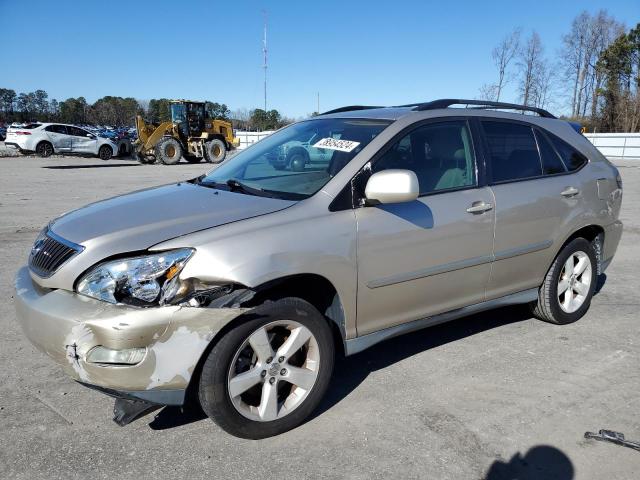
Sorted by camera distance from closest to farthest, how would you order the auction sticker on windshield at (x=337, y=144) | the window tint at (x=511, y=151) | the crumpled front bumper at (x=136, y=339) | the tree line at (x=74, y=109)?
the crumpled front bumper at (x=136, y=339), the auction sticker on windshield at (x=337, y=144), the window tint at (x=511, y=151), the tree line at (x=74, y=109)

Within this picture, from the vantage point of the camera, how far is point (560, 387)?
3498mm

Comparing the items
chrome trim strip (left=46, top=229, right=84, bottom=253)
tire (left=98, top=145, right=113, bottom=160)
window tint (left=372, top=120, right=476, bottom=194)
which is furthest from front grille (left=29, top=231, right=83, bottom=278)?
tire (left=98, top=145, right=113, bottom=160)

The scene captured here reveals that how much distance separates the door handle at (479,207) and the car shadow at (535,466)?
148cm

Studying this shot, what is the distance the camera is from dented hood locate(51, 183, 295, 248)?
2682 mm

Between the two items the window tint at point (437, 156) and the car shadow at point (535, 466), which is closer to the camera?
the car shadow at point (535, 466)

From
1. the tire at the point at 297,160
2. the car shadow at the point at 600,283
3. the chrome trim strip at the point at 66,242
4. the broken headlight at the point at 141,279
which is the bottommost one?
the car shadow at the point at 600,283

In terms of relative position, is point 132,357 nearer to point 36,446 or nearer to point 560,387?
point 36,446

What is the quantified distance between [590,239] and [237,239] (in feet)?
11.2

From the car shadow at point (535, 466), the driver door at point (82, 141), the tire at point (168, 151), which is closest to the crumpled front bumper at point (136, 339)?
the car shadow at point (535, 466)

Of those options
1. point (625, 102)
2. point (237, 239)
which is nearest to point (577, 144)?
point (237, 239)

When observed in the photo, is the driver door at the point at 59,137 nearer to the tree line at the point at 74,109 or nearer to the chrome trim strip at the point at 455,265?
the chrome trim strip at the point at 455,265

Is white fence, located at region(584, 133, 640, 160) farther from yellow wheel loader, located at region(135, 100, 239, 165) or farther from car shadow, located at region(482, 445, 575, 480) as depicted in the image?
car shadow, located at region(482, 445, 575, 480)

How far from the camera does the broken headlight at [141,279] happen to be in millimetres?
2537

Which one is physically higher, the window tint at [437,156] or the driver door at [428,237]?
the window tint at [437,156]
